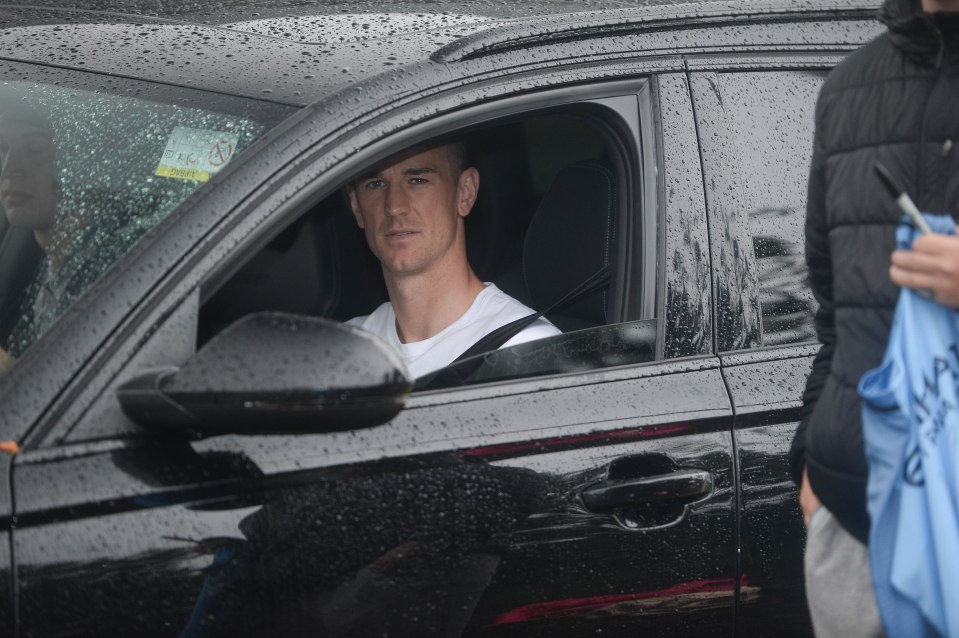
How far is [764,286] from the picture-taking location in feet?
7.57

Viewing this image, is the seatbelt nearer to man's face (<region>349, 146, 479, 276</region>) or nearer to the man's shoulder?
man's face (<region>349, 146, 479, 276</region>)

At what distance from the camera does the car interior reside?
2.59 meters

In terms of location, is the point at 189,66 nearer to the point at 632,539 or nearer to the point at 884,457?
the point at 632,539

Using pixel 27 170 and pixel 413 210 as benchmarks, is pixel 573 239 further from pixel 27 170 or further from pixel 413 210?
pixel 27 170


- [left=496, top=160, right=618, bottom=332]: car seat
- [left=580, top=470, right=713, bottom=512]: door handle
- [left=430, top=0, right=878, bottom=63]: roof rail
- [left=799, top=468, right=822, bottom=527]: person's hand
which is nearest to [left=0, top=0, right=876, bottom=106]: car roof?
[left=430, top=0, right=878, bottom=63]: roof rail

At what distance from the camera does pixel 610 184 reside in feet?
8.52

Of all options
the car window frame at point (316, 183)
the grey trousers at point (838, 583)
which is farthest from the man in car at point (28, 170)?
the grey trousers at point (838, 583)

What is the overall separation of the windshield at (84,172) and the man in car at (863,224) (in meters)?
0.90

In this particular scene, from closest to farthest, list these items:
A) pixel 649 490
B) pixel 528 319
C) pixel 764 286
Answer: pixel 649 490 < pixel 764 286 < pixel 528 319

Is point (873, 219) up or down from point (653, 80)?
down

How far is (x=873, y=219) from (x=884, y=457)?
0.32 meters

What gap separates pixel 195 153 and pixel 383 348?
61 cm

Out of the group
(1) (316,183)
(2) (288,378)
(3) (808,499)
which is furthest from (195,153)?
(3) (808,499)

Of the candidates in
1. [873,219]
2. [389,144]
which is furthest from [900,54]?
[389,144]
